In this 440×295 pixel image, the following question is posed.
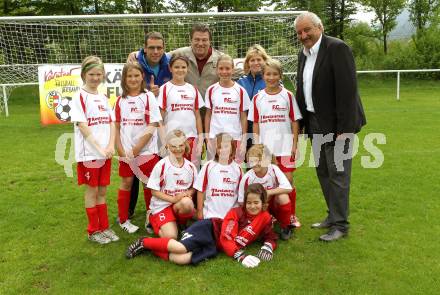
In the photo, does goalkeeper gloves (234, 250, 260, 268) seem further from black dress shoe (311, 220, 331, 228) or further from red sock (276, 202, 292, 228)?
black dress shoe (311, 220, 331, 228)

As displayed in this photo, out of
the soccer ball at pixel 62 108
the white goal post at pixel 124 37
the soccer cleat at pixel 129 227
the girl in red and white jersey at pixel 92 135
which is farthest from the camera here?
the soccer ball at pixel 62 108

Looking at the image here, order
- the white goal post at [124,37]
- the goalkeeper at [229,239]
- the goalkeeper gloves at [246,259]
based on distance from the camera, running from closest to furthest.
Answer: the goalkeeper gloves at [246,259] → the goalkeeper at [229,239] → the white goal post at [124,37]

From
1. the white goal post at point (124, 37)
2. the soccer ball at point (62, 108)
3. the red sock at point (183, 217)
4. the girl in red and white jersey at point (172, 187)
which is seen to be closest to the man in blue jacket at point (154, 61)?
the girl in red and white jersey at point (172, 187)

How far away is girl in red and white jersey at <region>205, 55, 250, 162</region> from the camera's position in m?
4.45

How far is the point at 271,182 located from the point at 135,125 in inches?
→ 56.9

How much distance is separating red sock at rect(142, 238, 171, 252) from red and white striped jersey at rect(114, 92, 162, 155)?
3.17 feet

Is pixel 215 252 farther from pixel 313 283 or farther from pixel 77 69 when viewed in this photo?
pixel 77 69

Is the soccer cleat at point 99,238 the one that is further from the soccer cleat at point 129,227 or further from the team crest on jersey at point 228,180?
the team crest on jersey at point 228,180

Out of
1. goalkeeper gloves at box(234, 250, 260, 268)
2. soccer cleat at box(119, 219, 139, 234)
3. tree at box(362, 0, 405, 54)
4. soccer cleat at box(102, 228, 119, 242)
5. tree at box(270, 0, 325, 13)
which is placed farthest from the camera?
tree at box(362, 0, 405, 54)

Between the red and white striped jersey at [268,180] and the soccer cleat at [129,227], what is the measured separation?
3.80 ft

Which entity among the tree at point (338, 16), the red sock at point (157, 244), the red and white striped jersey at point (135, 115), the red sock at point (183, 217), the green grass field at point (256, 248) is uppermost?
the tree at point (338, 16)

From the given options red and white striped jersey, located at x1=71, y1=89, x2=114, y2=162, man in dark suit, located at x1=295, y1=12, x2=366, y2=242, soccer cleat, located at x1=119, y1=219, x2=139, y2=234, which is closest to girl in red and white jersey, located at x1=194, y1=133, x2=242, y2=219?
soccer cleat, located at x1=119, y1=219, x2=139, y2=234

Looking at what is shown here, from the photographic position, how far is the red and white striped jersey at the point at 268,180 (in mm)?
4098

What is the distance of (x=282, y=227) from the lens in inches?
167
